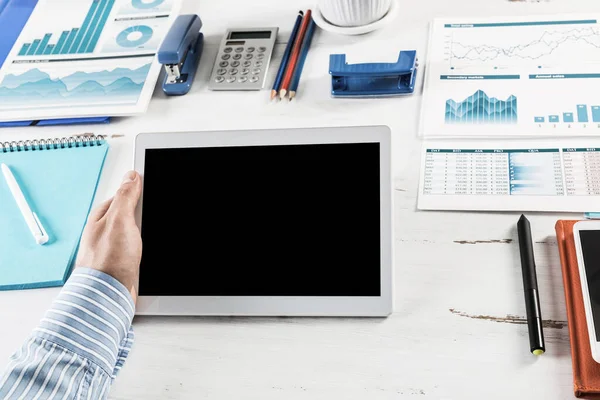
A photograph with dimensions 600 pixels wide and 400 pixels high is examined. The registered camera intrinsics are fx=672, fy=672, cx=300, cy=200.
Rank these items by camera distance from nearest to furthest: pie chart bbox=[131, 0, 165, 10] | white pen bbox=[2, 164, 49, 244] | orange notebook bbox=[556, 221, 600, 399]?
orange notebook bbox=[556, 221, 600, 399] < white pen bbox=[2, 164, 49, 244] < pie chart bbox=[131, 0, 165, 10]

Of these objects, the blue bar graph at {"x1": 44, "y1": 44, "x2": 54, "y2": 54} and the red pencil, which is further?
the blue bar graph at {"x1": 44, "y1": 44, "x2": 54, "y2": 54}

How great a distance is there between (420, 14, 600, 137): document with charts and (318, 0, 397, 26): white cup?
98 mm

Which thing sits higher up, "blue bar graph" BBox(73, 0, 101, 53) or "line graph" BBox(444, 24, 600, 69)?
"blue bar graph" BBox(73, 0, 101, 53)

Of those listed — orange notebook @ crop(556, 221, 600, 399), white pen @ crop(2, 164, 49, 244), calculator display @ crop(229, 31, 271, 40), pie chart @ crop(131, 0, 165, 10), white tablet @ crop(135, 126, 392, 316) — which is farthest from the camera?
pie chart @ crop(131, 0, 165, 10)

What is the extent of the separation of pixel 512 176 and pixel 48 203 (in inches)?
26.3

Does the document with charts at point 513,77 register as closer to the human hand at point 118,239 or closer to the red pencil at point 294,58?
the red pencil at point 294,58

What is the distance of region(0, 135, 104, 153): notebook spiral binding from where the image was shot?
107 centimetres

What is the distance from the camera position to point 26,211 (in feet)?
3.19

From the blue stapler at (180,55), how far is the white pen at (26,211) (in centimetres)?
28

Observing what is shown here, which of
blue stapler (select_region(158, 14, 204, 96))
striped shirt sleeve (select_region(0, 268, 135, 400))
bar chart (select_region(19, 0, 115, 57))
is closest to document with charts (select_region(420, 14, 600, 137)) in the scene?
blue stapler (select_region(158, 14, 204, 96))

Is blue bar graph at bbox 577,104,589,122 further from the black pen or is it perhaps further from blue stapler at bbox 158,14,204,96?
blue stapler at bbox 158,14,204,96

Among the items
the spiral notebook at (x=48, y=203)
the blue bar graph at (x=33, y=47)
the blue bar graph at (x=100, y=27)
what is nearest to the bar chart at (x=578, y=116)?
the spiral notebook at (x=48, y=203)

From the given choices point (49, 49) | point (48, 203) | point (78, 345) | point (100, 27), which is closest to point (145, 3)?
point (100, 27)

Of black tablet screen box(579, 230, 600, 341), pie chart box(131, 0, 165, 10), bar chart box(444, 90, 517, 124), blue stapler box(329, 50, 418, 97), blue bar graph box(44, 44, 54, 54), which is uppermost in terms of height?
pie chart box(131, 0, 165, 10)
